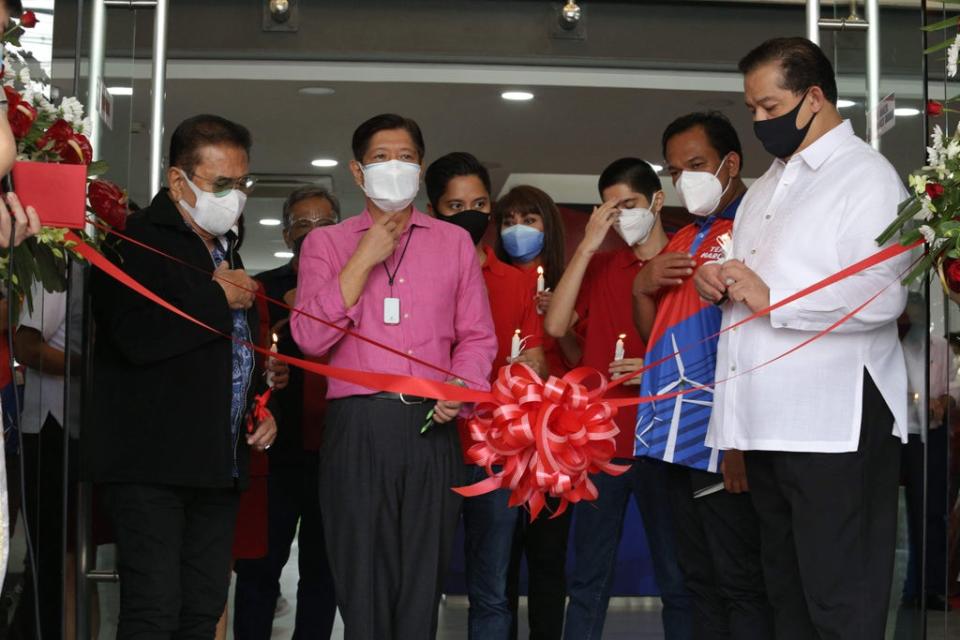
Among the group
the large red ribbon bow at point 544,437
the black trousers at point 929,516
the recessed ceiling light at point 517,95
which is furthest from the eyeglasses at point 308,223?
the recessed ceiling light at point 517,95

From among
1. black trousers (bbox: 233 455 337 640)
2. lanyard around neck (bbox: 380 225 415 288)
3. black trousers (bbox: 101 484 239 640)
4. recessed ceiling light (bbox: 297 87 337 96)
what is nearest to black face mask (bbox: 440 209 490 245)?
lanyard around neck (bbox: 380 225 415 288)

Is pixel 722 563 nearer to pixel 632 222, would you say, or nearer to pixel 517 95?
pixel 632 222

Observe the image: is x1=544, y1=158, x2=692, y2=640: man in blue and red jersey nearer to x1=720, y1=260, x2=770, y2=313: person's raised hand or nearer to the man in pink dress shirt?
the man in pink dress shirt

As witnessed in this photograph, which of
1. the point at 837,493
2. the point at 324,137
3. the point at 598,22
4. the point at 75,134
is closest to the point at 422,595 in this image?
the point at 837,493

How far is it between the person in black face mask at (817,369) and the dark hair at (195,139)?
1370 millimetres

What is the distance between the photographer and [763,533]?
325 cm

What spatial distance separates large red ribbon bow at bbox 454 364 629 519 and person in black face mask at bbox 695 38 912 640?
313 millimetres

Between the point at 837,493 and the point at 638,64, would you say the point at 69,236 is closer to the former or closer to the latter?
the point at 837,493

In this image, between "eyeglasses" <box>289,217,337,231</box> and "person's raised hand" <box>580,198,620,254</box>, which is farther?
"eyeglasses" <box>289,217,337,231</box>

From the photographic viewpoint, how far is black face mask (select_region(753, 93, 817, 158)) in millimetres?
3258

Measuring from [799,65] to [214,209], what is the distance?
5.14 feet

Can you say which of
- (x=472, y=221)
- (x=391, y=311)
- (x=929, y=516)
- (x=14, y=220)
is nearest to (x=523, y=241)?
(x=472, y=221)

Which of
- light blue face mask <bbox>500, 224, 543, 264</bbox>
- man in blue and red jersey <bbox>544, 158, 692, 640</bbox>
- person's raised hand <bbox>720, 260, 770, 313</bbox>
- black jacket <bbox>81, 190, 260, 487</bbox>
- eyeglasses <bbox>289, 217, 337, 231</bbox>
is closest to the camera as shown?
person's raised hand <bbox>720, 260, 770, 313</bbox>

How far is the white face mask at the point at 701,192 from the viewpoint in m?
3.87
